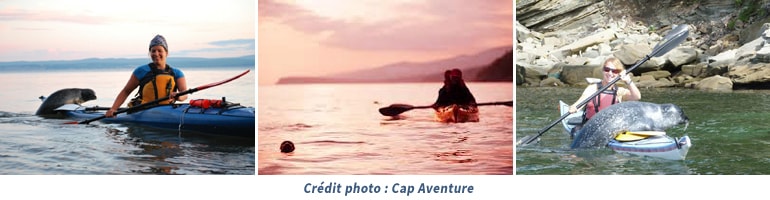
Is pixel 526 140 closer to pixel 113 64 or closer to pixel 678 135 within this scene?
pixel 678 135

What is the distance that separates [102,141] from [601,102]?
3307mm

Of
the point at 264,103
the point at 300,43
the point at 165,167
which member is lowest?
the point at 165,167

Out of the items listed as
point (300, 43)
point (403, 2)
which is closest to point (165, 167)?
point (300, 43)

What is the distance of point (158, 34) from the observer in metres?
5.84

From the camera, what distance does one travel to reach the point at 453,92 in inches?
228

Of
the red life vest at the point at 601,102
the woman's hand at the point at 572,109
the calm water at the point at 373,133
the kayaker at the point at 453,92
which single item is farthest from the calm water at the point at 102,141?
the red life vest at the point at 601,102

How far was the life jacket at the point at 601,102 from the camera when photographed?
235 inches

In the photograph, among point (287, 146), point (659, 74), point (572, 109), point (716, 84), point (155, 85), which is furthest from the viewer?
point (716, 84)

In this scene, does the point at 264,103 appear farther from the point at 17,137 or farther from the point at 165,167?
the point at 17,137

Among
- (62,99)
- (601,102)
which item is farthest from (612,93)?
(62,99)

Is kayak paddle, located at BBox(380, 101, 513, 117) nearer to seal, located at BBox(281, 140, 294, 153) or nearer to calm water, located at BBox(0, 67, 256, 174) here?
seal, located at BBox(281, 140, 294, 153)

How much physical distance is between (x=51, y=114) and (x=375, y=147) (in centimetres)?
218

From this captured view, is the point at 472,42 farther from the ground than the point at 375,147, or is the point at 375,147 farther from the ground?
the point at 472,42

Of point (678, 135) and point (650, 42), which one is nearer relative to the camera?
point (678, 135)
